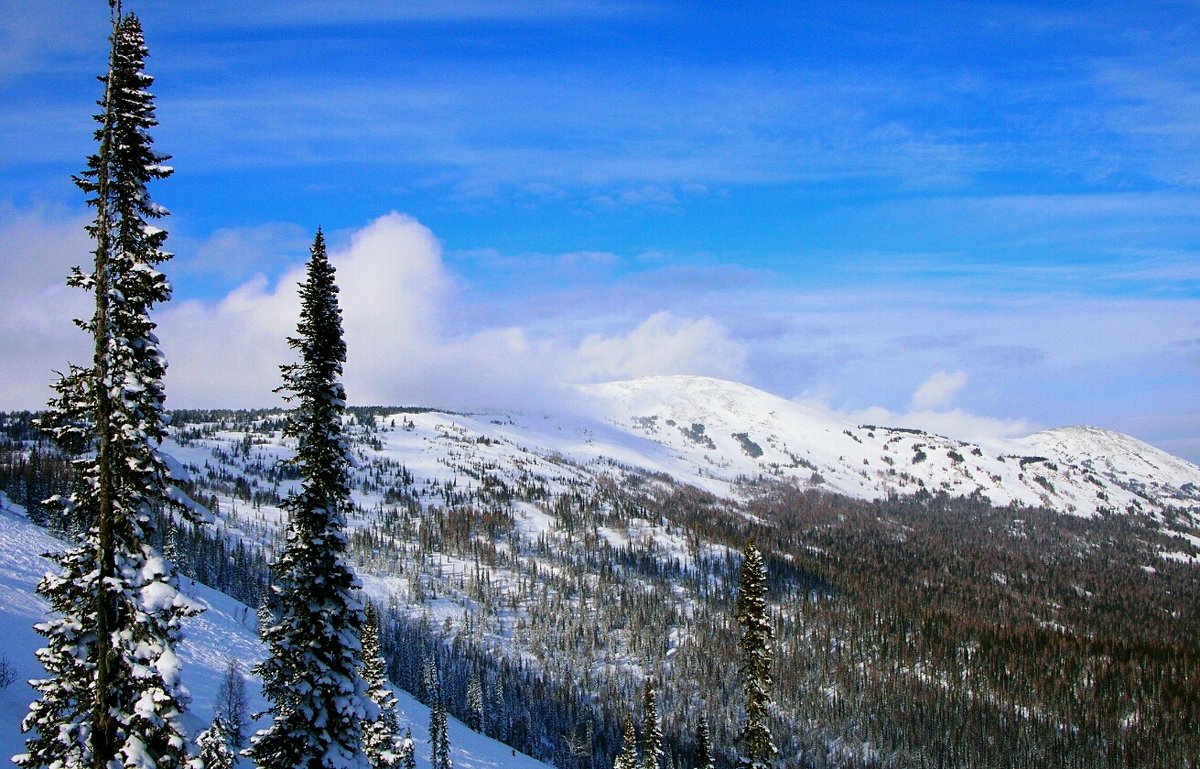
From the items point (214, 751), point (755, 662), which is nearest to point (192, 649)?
point (214, 751)

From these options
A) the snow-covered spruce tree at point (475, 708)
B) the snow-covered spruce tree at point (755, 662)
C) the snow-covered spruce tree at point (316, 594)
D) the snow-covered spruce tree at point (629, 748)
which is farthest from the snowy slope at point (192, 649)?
the snow-covered spruce tree at point (629, 748)

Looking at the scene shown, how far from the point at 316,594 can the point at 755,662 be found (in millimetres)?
24594

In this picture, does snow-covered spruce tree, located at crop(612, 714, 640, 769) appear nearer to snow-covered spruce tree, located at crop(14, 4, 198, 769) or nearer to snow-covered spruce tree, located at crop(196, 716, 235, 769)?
snow-covered spruce tree, located at crop(196, 716, 235, 769)

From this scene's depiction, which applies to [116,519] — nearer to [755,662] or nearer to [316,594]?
[316,594]

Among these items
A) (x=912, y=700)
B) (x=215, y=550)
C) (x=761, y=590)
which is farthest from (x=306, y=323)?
(x=912, y=700)

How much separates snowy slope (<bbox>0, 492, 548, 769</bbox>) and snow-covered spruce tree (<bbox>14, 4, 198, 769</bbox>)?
1.62 metres

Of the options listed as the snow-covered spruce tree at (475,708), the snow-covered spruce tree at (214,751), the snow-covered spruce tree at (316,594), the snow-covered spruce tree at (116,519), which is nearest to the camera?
the snow-covered spruce tree at (116,519)

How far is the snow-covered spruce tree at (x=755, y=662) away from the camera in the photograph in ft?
124

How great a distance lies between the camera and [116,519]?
16250 millimetres

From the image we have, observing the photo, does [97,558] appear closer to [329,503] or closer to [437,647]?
[329,503]

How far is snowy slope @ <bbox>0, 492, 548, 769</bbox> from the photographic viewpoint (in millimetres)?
48625

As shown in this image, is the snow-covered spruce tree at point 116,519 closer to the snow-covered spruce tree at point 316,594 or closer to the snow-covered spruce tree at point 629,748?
the snow-covered spruce tree at point 316,594

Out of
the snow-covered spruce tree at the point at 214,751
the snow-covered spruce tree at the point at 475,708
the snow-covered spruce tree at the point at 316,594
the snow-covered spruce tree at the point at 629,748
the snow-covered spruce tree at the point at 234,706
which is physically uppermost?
the snow-covered spruce tree at the point at 316,594

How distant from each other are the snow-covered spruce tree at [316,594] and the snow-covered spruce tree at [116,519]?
5100 millimetres
